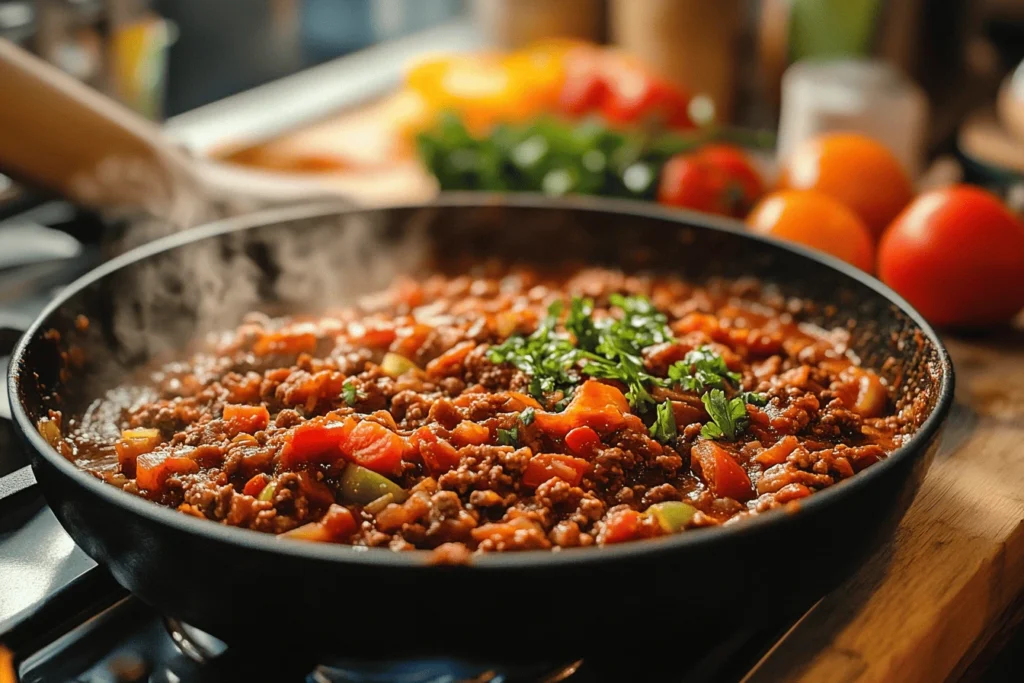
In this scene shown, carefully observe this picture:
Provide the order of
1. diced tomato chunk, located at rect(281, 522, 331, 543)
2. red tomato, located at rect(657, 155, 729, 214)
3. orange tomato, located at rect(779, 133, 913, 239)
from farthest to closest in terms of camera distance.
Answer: red tomato, located at rect(657, 155, 729, 214) < orange tomato, located at rect(779, 133, 913, 239) < diced tomato chunk, located at rect(281, 522, 331, 543)

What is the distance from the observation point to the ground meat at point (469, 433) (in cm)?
131

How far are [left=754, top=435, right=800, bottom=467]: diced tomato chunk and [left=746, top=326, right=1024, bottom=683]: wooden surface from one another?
19 centimetres

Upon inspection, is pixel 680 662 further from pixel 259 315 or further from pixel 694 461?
pixel 259 315

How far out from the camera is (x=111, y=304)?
1.81 m

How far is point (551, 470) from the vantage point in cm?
139

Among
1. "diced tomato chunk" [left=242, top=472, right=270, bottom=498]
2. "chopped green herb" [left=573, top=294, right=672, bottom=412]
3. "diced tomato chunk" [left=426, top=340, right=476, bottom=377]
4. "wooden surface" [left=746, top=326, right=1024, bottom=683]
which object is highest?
"chopped green herb" [left=573, top=294, right=672, bottom=412]

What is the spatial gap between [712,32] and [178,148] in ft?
6.90

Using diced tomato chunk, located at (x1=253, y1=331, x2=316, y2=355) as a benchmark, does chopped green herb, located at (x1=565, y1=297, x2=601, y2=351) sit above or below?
above

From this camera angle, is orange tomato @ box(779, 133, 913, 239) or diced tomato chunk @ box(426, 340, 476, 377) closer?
diced tomato chunk @ box(426, 340, 476, 377)

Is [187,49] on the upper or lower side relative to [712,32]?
lower

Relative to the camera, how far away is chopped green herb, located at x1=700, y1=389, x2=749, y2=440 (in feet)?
4.90

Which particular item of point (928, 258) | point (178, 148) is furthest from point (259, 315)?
point (928, 258)

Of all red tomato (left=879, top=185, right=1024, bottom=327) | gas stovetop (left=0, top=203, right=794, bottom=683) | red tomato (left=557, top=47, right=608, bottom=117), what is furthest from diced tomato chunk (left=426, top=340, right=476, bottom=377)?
red tomato (left=557, top=47, right=608, bottom=117)

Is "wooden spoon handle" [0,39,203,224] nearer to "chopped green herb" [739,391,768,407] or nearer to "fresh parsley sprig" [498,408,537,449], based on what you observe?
"fresh parsley sprig" [498,408,537,449]
